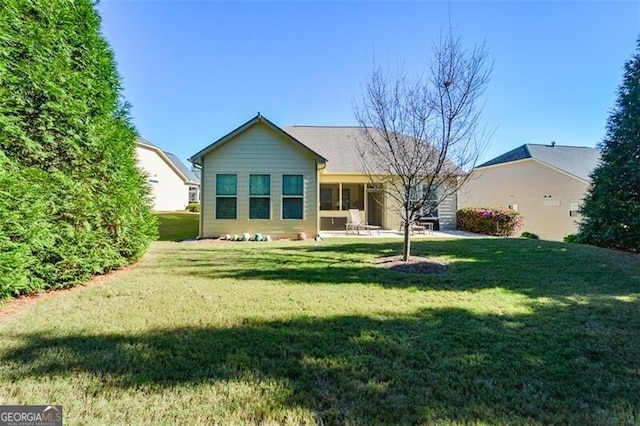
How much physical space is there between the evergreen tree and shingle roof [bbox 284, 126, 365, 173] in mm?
8798

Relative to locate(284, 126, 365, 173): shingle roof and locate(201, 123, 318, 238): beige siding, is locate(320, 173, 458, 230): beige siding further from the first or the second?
locate(201, 123, 318, 238): beige siding

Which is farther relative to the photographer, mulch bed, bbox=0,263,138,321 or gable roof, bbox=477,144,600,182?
gable roof, bbox=477,144,600,182

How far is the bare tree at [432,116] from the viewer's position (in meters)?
7.39

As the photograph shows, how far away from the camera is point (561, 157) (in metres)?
20.2

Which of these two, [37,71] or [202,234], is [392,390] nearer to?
[37,71]

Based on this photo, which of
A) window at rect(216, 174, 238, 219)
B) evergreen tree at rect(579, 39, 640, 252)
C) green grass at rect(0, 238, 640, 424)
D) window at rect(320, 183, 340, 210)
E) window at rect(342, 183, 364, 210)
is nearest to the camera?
green grass at rect(0, 238, 640, 424)

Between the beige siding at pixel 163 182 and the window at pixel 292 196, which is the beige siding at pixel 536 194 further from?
the beige siding at pixel 163 182

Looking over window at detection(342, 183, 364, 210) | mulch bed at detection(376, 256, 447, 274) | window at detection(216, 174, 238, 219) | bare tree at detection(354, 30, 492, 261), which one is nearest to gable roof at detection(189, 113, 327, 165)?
window at detection(216, 174, 238, 219)

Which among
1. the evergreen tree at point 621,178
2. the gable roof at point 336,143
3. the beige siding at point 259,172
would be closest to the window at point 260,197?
Result: the beige siding at point 259,172

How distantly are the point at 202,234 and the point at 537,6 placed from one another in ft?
44.5

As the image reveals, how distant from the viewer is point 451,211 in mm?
16484

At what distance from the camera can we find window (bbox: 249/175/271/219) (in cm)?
1288

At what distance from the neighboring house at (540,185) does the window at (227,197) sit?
11286mm

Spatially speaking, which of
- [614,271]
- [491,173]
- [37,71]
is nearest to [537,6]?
[614,271]
